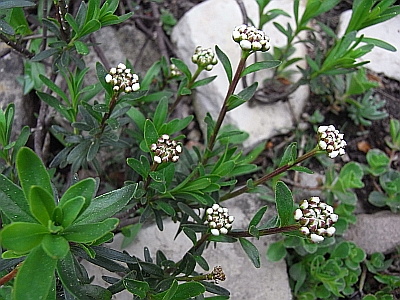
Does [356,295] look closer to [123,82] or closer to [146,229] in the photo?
[146,229]

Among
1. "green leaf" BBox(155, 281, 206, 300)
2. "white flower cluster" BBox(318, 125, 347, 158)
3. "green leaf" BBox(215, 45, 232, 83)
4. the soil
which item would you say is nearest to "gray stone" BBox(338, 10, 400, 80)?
the soil

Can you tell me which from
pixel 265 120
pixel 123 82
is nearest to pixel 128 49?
pixel 265 120

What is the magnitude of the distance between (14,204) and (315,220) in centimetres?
94

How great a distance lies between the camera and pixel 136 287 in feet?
5.55

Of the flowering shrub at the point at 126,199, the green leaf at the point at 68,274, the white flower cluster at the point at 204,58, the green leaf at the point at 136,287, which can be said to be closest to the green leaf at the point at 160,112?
the flowering shrub at the point at 126,199

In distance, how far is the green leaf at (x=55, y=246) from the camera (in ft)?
3.91

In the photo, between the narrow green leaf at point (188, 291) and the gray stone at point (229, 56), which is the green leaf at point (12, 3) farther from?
the gray stone at point (229, 56)

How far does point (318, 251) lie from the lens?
2738 mm

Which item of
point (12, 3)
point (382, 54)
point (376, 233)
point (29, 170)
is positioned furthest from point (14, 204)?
point (382, 54)

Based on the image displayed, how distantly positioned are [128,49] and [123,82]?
1.74 metres

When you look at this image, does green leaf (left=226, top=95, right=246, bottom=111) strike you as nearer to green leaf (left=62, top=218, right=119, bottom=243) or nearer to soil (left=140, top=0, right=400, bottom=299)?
green leaf (left=62, top=218, right=119, bottom=243)

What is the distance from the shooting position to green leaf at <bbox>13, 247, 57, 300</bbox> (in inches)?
48.3

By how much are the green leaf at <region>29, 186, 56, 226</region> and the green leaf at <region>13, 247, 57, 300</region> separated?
0.08 meters

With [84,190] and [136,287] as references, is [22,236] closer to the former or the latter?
[84,190]
